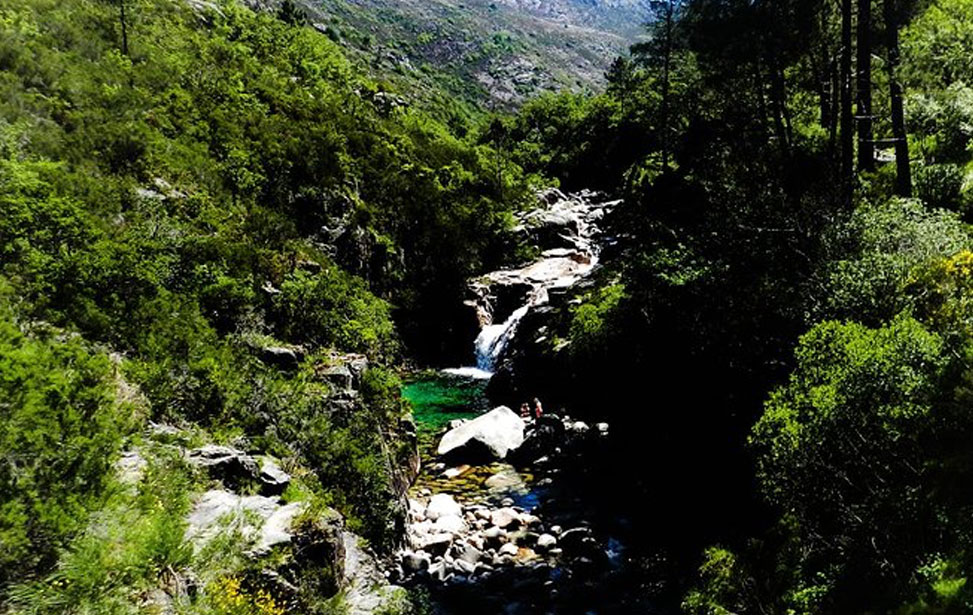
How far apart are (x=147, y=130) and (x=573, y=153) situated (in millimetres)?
57792

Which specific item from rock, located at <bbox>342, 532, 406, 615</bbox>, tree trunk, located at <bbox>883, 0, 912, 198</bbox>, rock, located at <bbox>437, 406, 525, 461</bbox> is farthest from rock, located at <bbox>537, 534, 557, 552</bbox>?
tree trunk, located at <bbox>883, 0, 912, 198</bbox>

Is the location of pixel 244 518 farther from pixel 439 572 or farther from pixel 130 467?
pixel 439 572

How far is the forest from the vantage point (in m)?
7.36

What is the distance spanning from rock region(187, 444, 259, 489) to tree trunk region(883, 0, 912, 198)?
634 inches

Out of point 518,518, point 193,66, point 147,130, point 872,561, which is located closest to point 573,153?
point 193,66

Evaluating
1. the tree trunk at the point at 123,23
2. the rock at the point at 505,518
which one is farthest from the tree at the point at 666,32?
the tree trunk at the point at 123,23

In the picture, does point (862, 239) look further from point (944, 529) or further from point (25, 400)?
point (25, 400)

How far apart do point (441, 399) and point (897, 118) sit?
78.1 ft

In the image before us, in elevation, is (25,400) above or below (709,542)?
above

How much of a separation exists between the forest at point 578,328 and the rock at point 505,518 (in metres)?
3.17

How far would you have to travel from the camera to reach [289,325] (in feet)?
64.4

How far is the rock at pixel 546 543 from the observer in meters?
16.1

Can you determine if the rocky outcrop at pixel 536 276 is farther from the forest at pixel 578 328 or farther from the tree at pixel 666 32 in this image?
the tree at pixel 666 32

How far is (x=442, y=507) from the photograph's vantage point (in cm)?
1845
